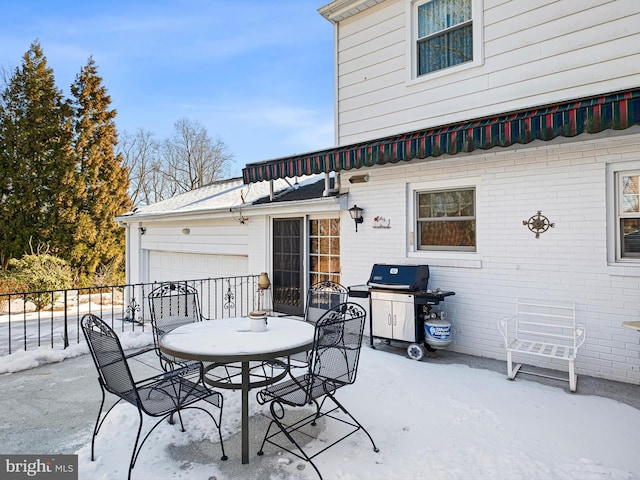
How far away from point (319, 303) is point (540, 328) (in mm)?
2950

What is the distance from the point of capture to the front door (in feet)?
24.9

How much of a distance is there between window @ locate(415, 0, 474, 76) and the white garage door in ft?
18.1

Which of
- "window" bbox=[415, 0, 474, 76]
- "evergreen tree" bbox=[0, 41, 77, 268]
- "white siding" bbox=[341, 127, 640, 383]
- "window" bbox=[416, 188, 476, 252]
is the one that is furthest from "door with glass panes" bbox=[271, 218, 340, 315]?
"evergreen tree" bbox=[0, 41, 77, 268]

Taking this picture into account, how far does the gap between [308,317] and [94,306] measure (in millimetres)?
11323

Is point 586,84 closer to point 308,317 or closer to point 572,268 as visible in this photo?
point 572,268

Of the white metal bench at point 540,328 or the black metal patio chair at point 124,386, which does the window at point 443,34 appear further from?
the black metal patio chair at point 124,386

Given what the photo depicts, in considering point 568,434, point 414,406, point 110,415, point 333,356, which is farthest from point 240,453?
point 568,434

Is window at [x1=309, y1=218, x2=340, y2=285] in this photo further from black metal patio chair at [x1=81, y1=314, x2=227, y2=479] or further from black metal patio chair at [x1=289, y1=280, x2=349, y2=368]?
black metal patio chair at [x1=81, y1=314, x2=227, y2=479]

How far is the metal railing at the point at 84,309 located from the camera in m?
6.66

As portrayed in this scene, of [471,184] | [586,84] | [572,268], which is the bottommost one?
[572,268]

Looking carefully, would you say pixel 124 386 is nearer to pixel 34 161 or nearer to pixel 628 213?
pixel 628 213

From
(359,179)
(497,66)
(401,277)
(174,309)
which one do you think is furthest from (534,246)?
(174,309)

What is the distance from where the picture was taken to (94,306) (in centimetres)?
1306

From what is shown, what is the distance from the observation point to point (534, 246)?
4.83 meters
